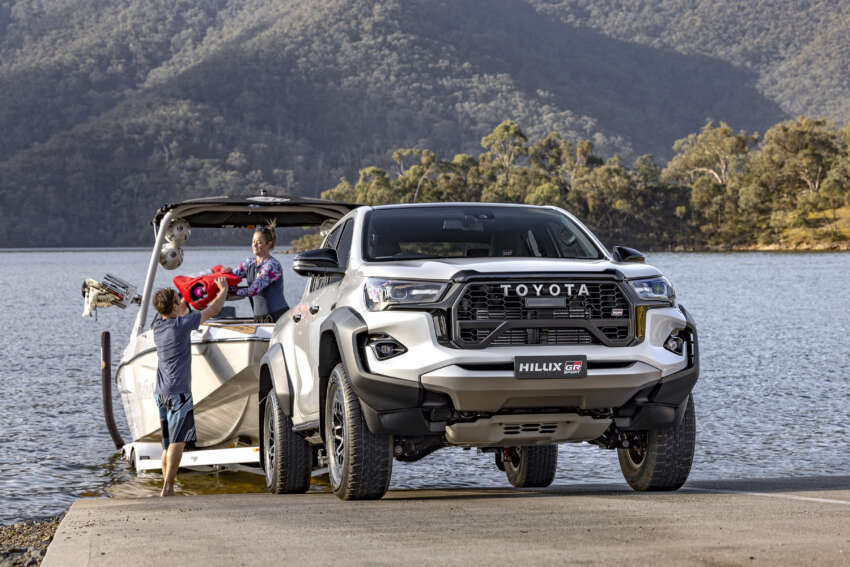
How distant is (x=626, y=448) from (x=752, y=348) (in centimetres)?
2765

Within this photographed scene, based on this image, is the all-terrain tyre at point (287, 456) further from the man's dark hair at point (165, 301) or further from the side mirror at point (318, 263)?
the side mirror at point (318, 263)

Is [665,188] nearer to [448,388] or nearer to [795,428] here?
[795,428]

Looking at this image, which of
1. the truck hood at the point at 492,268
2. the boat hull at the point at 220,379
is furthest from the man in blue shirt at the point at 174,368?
the truck hood at the point at 492,268

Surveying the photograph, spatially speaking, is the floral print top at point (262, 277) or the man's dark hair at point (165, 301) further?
the floral print top at point (262, 277)

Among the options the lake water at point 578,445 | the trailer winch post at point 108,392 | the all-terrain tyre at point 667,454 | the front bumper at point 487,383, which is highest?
the front bumper at point 487,383

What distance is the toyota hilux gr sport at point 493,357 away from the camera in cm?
727

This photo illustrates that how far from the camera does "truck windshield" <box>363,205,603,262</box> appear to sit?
28.1 ft

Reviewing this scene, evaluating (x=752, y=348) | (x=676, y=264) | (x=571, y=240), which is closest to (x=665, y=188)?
(x=676, y=264)

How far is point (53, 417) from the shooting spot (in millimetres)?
21281

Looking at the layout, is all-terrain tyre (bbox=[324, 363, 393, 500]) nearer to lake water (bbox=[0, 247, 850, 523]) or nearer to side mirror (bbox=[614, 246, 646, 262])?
side mirror (bbox=[614, 246, 646, 262])

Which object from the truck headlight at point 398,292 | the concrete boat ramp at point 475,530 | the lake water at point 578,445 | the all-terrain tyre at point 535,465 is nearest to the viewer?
the concrete boat ramp at point 475,530

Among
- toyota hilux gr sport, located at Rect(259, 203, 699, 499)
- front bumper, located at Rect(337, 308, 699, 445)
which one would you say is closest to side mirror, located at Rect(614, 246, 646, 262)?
toyota hilux gr sport, located at Rect(259, 203, 699, 499)

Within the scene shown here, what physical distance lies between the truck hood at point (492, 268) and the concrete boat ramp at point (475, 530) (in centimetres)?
141

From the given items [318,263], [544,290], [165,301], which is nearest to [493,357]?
[544,290]
